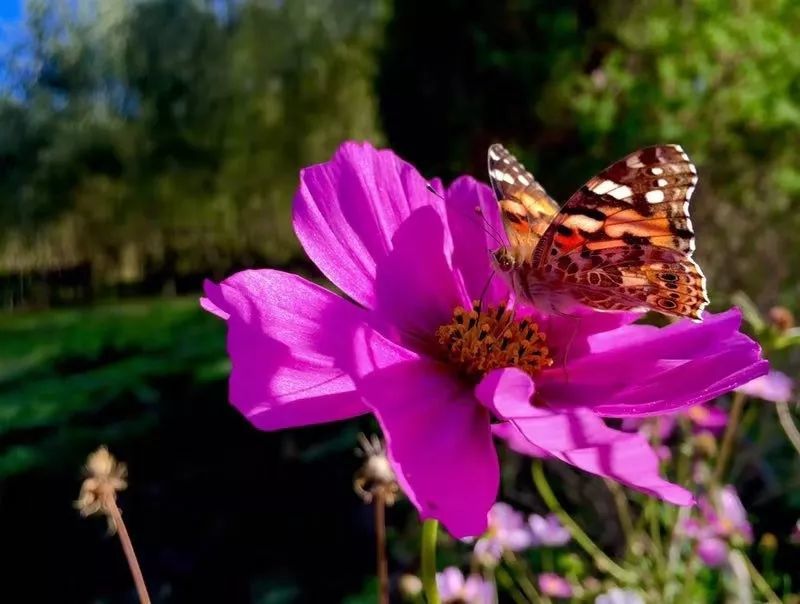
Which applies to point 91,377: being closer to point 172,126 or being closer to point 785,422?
point 785,422

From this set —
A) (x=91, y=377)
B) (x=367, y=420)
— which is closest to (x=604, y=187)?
(x=367, y=420)

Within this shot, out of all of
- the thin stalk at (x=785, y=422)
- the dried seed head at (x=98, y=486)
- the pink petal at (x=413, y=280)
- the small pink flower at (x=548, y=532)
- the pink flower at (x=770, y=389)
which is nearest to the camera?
the dried seed head at (x=98, y=486)

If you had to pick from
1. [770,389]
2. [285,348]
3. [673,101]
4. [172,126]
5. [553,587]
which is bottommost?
[553,587]

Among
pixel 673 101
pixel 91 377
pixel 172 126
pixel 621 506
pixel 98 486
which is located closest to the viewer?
pixel 98 486

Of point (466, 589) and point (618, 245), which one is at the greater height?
point (618, 245)

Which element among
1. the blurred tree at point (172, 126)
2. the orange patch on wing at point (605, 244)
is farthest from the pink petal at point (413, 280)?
the blurred tree at point (172, 126)

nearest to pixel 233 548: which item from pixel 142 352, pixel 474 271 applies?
pixel 474 271

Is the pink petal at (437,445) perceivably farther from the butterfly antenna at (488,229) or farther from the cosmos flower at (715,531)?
the cosmos flower at (715,531)

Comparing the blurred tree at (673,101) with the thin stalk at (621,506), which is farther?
the blurred tree at (673,101)

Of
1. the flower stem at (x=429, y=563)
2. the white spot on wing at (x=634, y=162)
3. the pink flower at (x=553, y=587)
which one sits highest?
the white spot on wing at (x=634, y=162)
